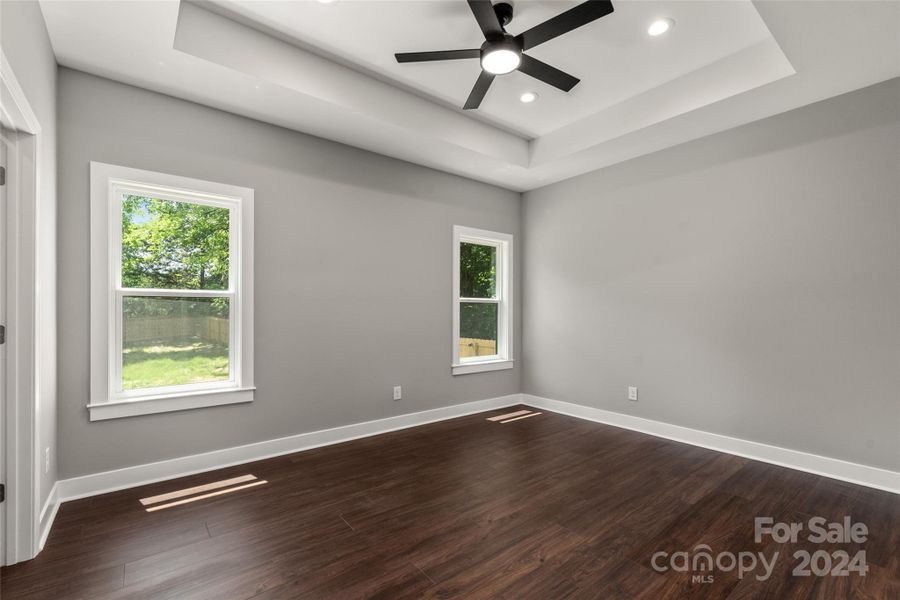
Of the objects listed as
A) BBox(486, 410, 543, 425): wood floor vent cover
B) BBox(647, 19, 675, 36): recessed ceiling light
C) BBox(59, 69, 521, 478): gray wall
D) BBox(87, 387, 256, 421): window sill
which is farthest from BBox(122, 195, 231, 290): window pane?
BBox(647, 19, 675, 36): recessed ceiling light

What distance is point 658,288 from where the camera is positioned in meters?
4.19

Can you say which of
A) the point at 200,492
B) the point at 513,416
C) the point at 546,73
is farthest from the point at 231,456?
the point at 546,73

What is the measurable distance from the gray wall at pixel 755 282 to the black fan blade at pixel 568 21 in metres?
2.19

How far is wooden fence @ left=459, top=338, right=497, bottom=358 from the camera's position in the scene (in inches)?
196

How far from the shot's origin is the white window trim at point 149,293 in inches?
110

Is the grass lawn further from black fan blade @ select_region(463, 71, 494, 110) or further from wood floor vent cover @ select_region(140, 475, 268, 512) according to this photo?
black fan blade @ select_region(463, 71, 494, 110)

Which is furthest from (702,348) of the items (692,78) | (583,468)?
(692,78)

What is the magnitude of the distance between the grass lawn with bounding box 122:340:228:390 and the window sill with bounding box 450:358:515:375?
2341mm

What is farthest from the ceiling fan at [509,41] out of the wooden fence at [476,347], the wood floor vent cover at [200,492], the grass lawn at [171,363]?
the wood floor vent cover at [200,492]

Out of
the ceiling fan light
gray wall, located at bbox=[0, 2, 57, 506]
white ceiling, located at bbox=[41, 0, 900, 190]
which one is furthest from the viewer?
the ceiling fan light

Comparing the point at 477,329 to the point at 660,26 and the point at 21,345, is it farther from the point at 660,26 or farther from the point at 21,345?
the point at 21,345

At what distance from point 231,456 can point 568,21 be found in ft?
12.1

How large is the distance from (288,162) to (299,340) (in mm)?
1502

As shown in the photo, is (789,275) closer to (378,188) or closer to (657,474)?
(657,474)
